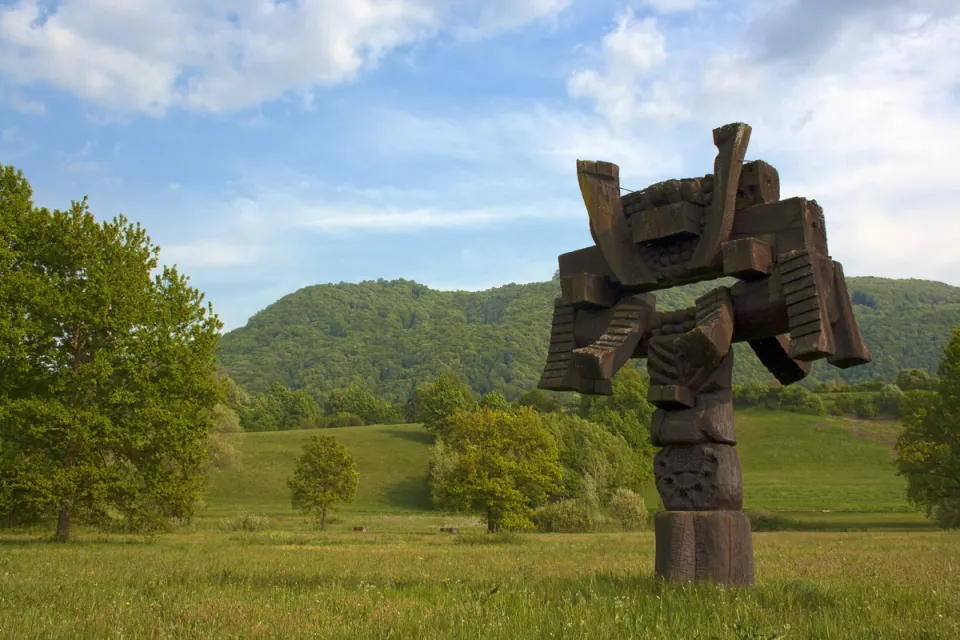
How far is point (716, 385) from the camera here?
8570mm

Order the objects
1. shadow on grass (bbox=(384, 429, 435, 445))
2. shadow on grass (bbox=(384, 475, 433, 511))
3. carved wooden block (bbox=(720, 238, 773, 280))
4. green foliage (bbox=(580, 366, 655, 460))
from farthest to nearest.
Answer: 1. shadow on grass (bbox=(384, 429, 435, 445))
2. shadow on grass (bbox=(384, 475, 433, 511))
3. green foliage (bbox=(580, 366, 655, 460))
4. carved wooden block (bbox=(720, 238, 773, 280))

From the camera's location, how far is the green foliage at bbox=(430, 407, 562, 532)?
3781 cm

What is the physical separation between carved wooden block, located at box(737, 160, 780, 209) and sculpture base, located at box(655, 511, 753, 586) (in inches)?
141

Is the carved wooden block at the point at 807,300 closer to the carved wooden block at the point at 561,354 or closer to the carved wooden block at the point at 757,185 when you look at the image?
the carved wooden block at the point at 757,185

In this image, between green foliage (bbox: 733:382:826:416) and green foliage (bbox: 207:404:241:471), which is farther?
green foliage (bbox: 733:382:826:416)

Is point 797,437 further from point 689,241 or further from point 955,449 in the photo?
point 689,241

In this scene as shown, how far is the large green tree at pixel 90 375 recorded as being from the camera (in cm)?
2352

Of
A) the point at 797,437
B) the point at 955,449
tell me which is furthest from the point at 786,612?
the point at 797,437

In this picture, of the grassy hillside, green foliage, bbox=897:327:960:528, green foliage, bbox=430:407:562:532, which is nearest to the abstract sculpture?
green foliage, bbox=430:407:562:532

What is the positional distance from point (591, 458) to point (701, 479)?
47.9 meters

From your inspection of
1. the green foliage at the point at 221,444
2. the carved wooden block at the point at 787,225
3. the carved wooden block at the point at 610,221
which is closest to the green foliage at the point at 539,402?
the green foliage at the point at 221,444

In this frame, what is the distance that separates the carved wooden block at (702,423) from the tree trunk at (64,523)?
23.4 metres

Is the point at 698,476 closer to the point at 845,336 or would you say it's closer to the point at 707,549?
the point at 707,549

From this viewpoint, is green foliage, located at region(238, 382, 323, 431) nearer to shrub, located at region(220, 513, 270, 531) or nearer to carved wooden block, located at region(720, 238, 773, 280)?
shrub, located at region(220, 513, 270, 531)
